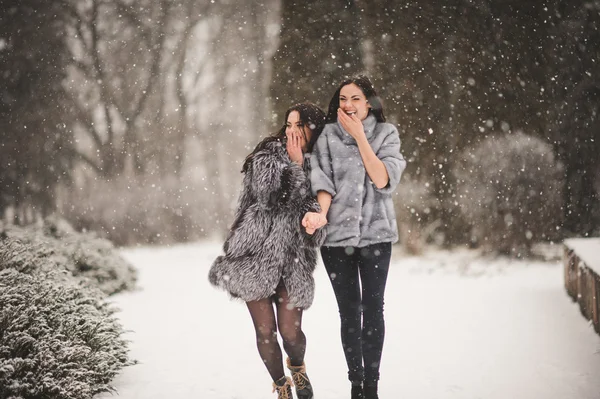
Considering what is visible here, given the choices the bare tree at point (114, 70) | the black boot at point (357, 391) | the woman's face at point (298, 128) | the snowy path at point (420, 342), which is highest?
the bare tree at point (114, 70)

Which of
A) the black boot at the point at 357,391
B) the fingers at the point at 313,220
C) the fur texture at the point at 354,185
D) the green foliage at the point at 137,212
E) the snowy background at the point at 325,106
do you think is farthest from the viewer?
the green foliage at the point at 137,212

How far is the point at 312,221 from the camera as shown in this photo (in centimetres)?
269

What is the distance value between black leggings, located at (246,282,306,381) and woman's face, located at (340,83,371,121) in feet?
3.36

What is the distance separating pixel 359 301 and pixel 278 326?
470mm

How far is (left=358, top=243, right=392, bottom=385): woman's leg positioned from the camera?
2.81 metres

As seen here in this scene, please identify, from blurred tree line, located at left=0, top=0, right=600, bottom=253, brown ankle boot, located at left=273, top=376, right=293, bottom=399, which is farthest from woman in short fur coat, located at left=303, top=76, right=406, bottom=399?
blurred tree line, located at left=0, top=0, right=600, bottom=253

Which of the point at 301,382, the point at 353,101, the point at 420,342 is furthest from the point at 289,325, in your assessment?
the point at 420,342

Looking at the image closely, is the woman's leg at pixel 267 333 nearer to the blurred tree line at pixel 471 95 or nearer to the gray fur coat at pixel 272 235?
the gray fur coat at pixel 272 235

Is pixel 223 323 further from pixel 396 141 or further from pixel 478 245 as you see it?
pixel 478 245

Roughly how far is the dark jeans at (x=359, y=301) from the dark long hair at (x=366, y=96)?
2.40ft

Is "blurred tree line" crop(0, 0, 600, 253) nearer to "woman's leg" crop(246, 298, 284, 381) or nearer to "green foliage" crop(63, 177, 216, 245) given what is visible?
"green foliage" crop(63, 177, 216, 245)

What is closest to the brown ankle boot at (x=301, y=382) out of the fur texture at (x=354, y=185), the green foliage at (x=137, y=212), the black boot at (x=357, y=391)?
the black boot at (x=357, y=391)

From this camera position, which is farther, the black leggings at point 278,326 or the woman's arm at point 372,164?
the black leggings at point 278,326

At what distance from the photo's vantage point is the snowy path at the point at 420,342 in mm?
3582
